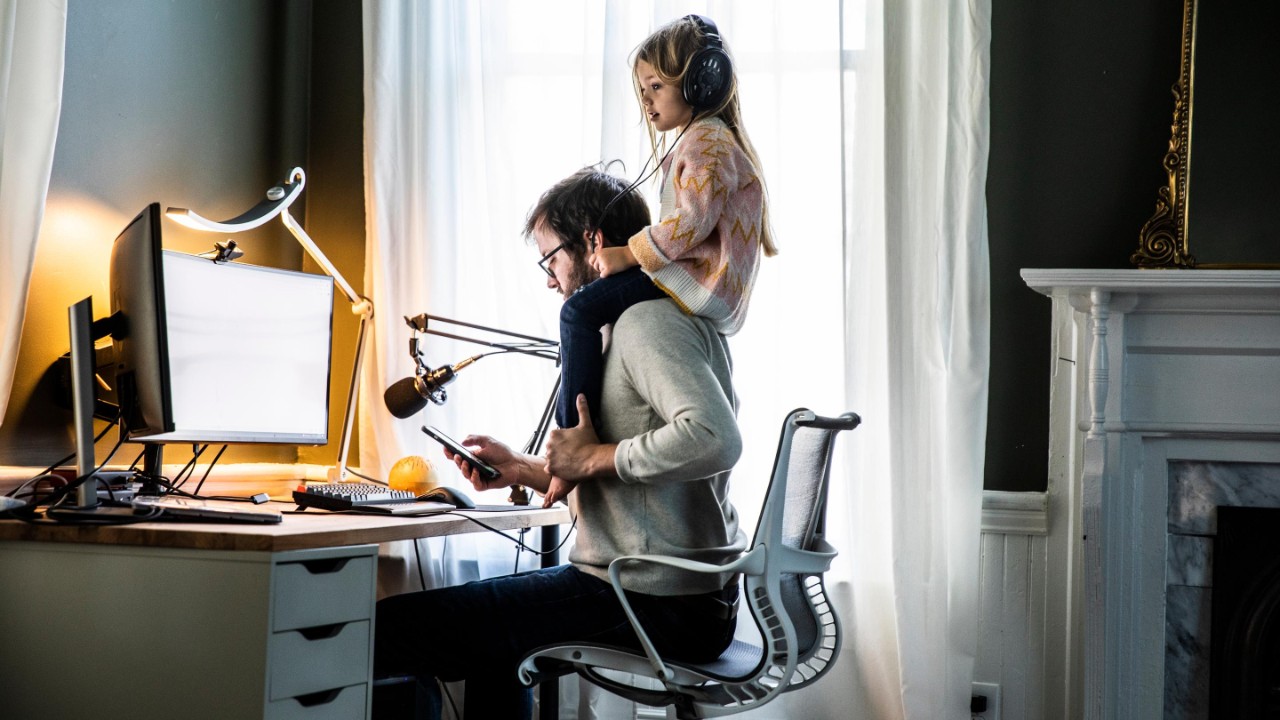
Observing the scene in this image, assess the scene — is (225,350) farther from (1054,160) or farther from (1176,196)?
(1176,196)

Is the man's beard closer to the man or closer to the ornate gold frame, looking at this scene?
the man

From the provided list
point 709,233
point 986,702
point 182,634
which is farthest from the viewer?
point 986,702

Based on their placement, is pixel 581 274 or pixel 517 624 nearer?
pixel 517 624

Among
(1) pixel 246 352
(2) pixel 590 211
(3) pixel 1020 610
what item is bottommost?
(3) pixel 1020 610

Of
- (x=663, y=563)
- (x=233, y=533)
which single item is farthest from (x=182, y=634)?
(x=663, y=563)

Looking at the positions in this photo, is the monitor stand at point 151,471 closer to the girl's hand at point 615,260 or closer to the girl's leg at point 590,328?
the girl's leg at point 590,328

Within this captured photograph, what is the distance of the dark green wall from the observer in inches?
104

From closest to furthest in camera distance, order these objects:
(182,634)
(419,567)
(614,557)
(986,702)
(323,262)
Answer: (182,634), (614,557), (323,262), (986,702), (419,567)

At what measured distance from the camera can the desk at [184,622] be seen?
54.4 inches

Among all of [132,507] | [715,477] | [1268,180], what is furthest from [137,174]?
[1268,180]

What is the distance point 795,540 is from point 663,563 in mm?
254

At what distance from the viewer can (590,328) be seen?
1.73 meters

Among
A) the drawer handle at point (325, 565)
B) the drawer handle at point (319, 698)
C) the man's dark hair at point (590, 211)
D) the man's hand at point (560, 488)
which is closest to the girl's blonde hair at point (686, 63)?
the man's dark hair at point (590, 211)

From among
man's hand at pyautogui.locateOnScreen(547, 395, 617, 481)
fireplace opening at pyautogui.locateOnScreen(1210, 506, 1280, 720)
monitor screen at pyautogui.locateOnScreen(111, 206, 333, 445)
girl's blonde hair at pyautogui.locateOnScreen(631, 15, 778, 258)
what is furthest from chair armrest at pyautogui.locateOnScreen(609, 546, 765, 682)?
fireplace opening at pyautogui.locateOnScreen(1210, 506, 1280, 720)
